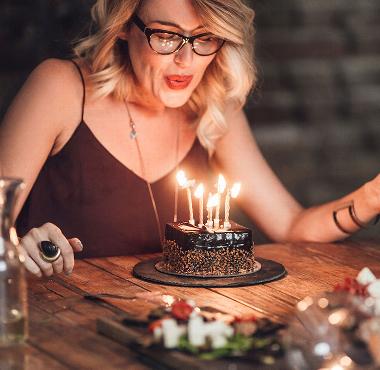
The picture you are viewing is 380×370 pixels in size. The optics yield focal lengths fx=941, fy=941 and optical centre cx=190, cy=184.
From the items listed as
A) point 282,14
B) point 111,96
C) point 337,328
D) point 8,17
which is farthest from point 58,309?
point 282,14

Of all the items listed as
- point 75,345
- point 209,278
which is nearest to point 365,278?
point 209,278

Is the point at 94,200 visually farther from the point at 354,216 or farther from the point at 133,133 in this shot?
the point at 354,216

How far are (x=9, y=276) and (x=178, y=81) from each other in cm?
116

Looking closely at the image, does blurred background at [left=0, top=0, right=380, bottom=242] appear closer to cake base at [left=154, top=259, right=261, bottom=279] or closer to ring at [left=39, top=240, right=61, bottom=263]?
cake base at [left=154, top=259, right=261, bottom=279]

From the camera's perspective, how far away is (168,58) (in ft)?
9.02

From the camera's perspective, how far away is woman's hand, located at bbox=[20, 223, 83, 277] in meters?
2.28

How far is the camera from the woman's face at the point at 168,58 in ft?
8.94

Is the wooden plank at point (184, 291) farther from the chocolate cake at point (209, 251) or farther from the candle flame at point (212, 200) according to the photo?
the candle flame at point (212, 200)

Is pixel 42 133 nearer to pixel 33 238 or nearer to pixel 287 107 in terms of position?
pixel 33 238

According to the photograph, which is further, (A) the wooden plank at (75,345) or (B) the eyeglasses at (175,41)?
(B) the eyeglasses at (175,41)

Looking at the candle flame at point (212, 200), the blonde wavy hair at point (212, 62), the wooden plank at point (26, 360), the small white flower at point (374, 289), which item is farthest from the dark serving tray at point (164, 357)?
the blonde wavy hair at point (212, 62)

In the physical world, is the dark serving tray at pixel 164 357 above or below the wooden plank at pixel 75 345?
above

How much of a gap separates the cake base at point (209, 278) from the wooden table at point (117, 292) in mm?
17

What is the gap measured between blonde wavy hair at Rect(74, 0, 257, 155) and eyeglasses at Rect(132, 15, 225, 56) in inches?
1.6
